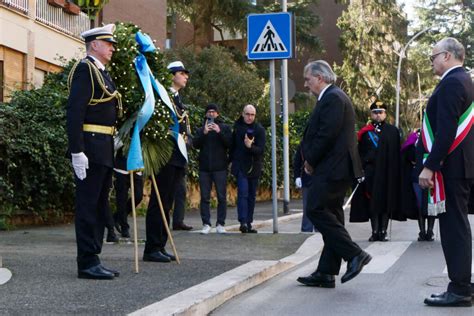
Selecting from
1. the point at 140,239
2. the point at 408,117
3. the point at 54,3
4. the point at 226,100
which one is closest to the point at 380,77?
the point at 408,117

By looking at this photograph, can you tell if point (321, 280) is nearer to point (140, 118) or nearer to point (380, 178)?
point (140, 118)

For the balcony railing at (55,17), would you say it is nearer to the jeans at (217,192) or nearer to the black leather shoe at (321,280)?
the jeans at (217,192)

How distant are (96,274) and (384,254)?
4.36 metres

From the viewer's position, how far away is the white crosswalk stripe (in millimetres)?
9164

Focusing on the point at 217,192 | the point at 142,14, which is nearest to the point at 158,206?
the point at 217,192

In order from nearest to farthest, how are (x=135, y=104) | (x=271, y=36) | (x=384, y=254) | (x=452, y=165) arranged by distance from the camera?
(x=452, y=165)
(x=135, y=104)
(x=384, y=254)
(x=271, y=36)

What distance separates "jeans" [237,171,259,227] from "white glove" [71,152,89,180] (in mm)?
5830

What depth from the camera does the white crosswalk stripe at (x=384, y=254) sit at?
30.1 feet

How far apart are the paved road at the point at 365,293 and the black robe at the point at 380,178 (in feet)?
7.39

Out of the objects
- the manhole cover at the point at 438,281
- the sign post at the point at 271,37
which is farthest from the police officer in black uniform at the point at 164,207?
the sign post at the point at 271,37

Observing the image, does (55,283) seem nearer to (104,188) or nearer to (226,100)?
(104,188)

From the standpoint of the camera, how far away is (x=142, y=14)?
28.3m

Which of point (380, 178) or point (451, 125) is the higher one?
point (451, 125)

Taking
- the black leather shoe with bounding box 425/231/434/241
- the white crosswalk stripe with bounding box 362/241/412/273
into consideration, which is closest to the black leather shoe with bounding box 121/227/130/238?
the white crosswalk stripe with bounding box 362/241/412/273
